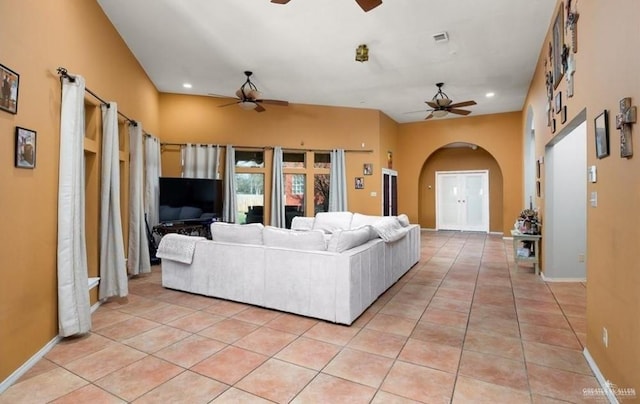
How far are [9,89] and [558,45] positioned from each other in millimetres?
5007

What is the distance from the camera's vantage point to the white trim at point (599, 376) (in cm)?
194

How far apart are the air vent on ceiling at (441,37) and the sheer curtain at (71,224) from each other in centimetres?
425

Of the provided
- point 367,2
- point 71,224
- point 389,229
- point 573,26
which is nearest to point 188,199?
point 71,224

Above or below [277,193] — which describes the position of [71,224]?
below

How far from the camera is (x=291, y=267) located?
3.39 meters

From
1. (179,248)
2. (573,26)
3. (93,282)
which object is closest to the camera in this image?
(573,26)

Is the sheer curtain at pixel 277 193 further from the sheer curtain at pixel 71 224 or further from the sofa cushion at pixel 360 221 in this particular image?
the sheer curtain at pixel 71 224

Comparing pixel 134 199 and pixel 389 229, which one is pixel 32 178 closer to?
pixel 134 199

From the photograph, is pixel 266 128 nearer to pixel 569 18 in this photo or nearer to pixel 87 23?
pixel 87 23

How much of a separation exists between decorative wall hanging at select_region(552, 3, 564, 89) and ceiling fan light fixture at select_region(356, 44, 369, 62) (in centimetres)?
230

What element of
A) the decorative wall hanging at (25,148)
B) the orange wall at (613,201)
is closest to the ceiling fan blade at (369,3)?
the orange wall at (613,201)

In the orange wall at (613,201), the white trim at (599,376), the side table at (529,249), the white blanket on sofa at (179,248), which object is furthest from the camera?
the side table at (529,249)

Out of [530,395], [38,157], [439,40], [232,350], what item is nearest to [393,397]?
[530,395]

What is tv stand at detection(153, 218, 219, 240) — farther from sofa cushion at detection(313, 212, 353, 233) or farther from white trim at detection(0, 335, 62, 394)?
white trim at detection(0, 335, 62, 394)
